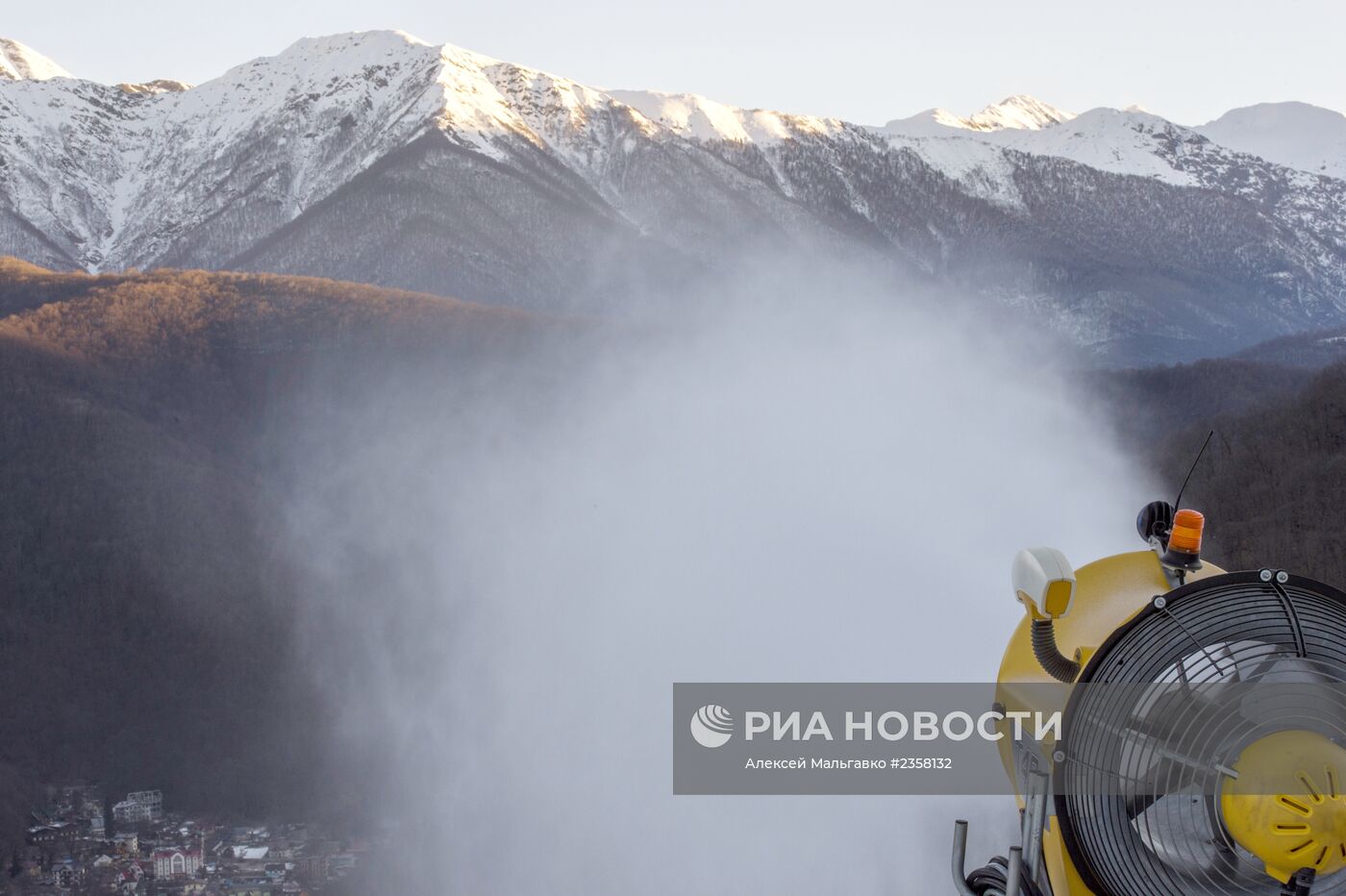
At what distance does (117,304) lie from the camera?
128 meters

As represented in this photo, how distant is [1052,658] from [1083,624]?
32 centimetres

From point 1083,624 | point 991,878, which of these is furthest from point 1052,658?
point 991,878

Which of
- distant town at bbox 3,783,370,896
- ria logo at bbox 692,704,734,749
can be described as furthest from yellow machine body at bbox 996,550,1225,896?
distant town at bbox 3,783,370,896

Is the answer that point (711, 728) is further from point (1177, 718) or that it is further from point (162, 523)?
point (162, 523)

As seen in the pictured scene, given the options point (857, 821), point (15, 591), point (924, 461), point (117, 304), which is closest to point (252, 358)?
point (117, 304)

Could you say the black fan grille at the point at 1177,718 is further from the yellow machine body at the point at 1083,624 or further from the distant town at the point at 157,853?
the distant town at the point at 157,853

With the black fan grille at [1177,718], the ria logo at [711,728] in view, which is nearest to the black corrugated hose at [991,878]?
the black fan grille at [1177,718]

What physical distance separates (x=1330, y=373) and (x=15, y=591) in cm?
10002

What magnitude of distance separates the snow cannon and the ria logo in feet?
22.2

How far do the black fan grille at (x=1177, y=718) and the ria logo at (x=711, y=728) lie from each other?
22.5 ft

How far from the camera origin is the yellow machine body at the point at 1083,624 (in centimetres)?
381

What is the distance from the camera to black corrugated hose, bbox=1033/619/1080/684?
371 centimetres

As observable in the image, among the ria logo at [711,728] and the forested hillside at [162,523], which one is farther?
the forested hillside at [162,523]

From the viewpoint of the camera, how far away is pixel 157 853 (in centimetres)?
7494
